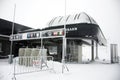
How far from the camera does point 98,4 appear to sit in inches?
270

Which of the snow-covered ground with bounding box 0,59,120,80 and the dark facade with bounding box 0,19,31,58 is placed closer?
the snow-covered ground with bounding box 0,59,120,80

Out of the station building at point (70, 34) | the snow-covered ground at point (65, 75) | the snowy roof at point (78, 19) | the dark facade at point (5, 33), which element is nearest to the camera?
the snow-covered ground at point (65, 75)

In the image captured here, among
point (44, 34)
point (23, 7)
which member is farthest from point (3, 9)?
point (44, 34)

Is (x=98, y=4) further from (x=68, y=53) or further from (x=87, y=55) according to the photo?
(x=87, y=55)

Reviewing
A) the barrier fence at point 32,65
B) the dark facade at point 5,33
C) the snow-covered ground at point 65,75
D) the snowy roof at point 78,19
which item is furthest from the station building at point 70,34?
the snow-covered ground at point 65,75

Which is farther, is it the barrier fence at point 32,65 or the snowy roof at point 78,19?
the snowy roof at point 78,19

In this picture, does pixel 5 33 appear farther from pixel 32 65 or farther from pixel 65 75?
pixel 65 75

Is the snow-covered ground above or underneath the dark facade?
underneath

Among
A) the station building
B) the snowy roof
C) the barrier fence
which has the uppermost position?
the snowy roof

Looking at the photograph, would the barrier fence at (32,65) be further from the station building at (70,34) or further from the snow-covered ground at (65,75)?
the station building at (70,34)

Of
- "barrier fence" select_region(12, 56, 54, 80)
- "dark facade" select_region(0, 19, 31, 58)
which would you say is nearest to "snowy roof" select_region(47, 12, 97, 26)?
"barrier fence" select_region(12, 56, 54, 80)

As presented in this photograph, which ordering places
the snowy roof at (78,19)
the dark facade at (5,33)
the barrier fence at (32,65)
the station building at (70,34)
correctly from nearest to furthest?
the barrier fence at (32,65) < the station building at (70,34) < the snowy roof at (78,19) < the dark facade at (5,33)

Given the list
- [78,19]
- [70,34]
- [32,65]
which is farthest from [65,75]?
[78,19]

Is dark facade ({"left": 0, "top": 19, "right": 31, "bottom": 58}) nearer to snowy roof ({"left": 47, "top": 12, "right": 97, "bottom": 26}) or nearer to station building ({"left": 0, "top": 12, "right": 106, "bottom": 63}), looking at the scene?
station building ({"left": 0, "top": 12, "right": 106, "bottom": 63})
